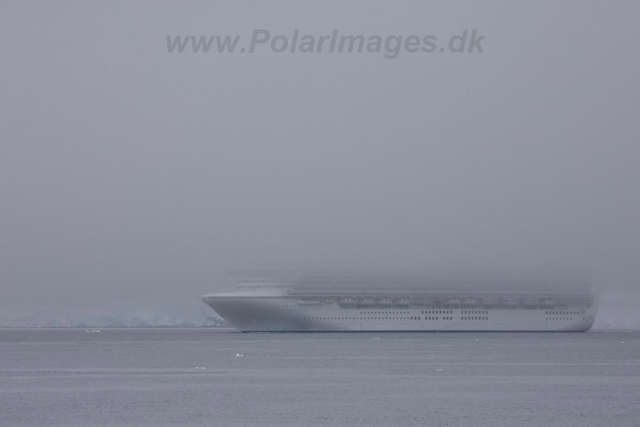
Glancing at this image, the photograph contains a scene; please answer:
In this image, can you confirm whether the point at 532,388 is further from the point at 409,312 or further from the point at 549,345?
the point at 409,312

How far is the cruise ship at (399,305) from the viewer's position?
97.0 m

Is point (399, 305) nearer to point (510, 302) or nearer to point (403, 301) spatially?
point (403, 301)

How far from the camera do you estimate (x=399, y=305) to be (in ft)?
327

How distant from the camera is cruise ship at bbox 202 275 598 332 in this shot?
3819 inches

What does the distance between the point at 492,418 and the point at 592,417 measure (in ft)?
10.5

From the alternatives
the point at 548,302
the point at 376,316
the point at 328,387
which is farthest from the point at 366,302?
the point at 328,387

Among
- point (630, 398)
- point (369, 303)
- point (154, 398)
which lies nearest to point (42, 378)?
point (154, 398)

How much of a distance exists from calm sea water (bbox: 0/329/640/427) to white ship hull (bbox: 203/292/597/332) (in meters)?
20.4

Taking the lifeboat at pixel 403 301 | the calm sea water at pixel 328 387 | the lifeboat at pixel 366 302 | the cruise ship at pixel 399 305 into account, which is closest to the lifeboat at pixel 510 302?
the cruise ship at pixel 399 305

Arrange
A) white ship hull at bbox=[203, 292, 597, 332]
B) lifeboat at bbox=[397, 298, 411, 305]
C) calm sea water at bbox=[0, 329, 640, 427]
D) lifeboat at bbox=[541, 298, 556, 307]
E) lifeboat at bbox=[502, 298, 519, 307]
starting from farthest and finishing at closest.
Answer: lifeboat at bbox=[541, 298, 556, 307] → lifeboat at bbox=[502, 298, 519, 307] → lifeboat at bbox=[397, 298, 411, 305] → white ship hull at bbox=[203, 292, 597, 332] → calm sea water at bbox=[0, 329, 640, 427]

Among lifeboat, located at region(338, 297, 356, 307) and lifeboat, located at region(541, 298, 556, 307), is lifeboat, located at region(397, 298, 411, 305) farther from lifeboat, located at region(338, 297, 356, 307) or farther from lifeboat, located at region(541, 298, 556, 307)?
lifeboat, located at region(541, 298, 556, 307)


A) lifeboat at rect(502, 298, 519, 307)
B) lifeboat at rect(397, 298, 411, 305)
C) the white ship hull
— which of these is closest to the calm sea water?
the white ship hull

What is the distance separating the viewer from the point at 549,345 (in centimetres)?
8056

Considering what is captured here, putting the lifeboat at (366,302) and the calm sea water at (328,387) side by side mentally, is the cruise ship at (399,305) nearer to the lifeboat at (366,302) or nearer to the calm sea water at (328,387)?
the lifeboat at (366,302)
